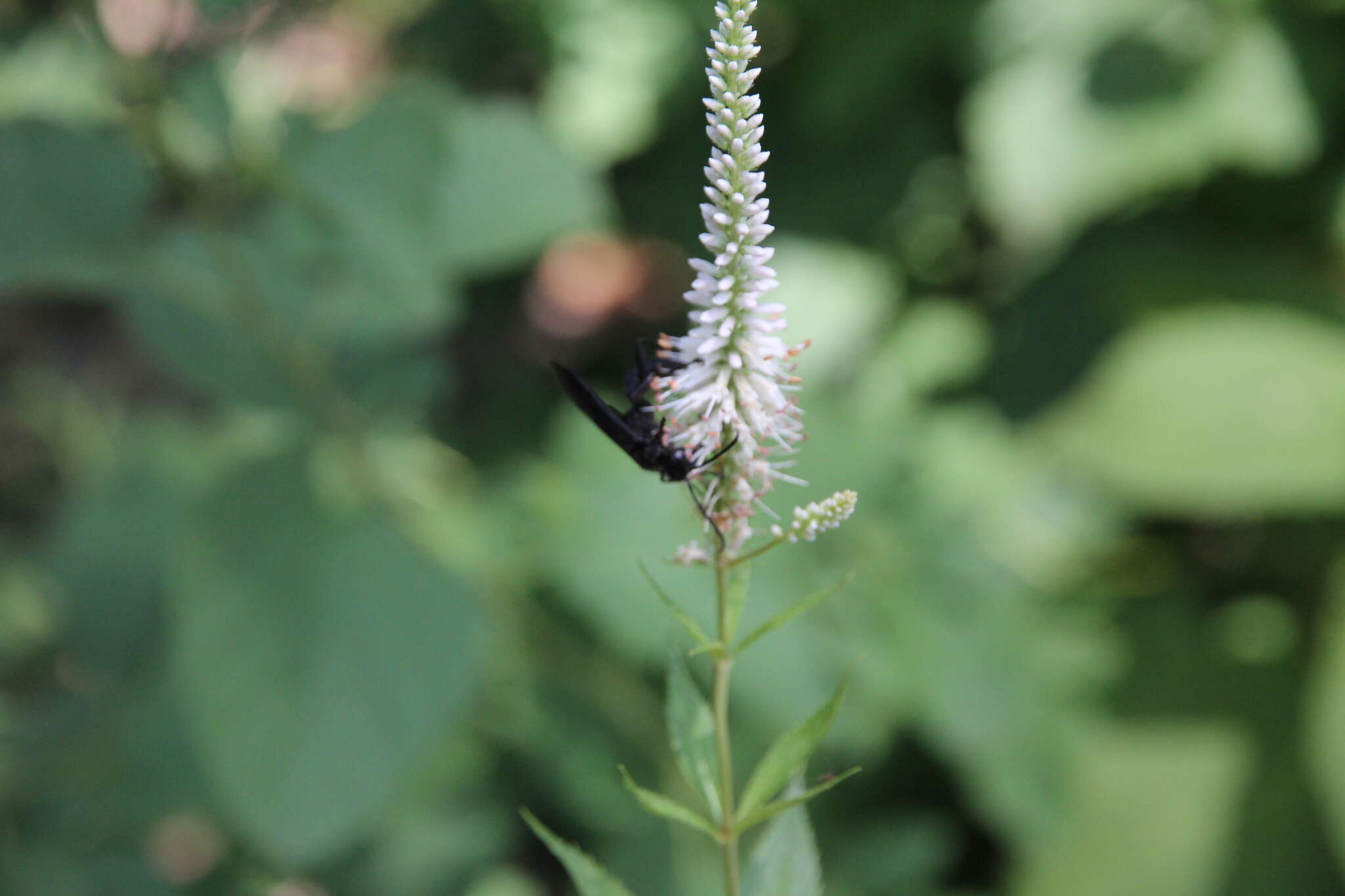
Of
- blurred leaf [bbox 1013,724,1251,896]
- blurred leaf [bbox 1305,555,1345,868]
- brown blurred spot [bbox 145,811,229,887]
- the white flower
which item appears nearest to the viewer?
the white flower

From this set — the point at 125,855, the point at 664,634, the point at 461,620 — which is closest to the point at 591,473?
the point at 664,634

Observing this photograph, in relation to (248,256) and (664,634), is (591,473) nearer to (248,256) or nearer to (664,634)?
(664,634)

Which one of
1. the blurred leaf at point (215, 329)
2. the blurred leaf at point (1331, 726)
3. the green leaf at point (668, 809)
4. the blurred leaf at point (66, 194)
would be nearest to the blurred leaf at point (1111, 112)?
the blurred leaf at point (1331, 726)

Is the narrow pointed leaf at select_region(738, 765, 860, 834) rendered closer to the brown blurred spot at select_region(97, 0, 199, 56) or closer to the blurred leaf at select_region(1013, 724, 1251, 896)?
the brown blurred spot at select_region(97, 0, 199, 56)

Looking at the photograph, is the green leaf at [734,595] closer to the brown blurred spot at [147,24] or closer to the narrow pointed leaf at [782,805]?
the narrow pointed leaf at [782,805]

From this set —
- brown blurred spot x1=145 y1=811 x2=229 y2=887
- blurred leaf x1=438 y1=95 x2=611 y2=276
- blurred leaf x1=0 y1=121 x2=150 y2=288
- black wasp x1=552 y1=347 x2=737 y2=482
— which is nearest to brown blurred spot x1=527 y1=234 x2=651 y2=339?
blurred leaf x1=438 y1=95 x2=611 y2=276

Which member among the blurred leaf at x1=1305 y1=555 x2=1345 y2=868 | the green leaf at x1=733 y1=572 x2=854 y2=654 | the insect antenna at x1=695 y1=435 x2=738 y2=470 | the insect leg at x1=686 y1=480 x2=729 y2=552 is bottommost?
the blurred leaf at x1=1305 y1=555 x2=1345 y2=868
